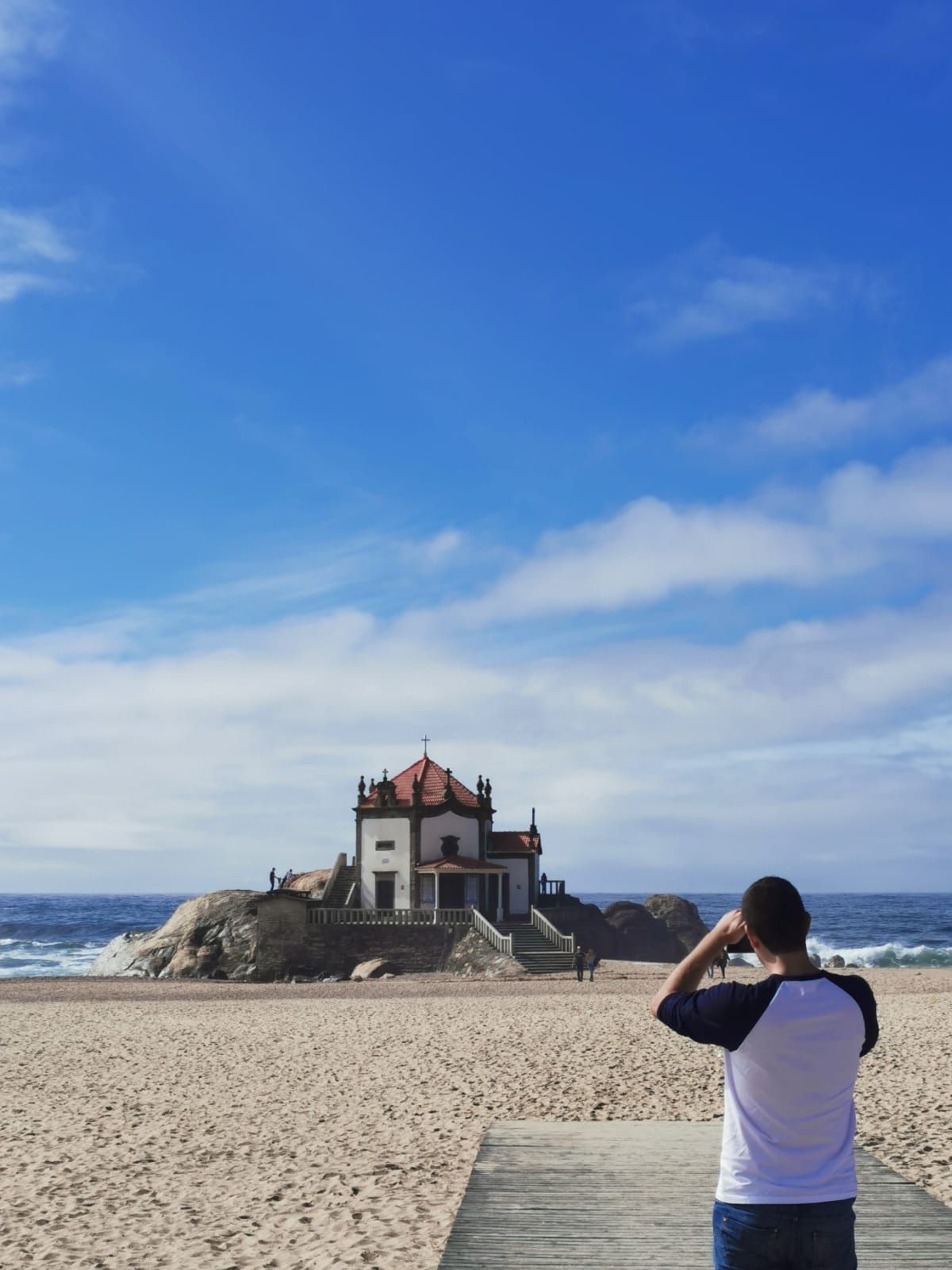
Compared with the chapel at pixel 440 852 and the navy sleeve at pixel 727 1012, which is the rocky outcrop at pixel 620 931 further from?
the navy sleeve at pixel 727 1012

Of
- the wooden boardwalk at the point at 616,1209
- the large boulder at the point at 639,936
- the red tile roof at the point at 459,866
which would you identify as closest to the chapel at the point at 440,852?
the red tile roof at the point at 459,866

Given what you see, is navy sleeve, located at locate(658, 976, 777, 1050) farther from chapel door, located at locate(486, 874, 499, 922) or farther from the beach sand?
chapel door, located at locate(486, 874, 499, 922)

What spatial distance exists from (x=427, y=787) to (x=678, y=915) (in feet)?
61.9

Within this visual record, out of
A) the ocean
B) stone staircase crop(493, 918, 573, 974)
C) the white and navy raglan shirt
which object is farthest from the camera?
the ocean

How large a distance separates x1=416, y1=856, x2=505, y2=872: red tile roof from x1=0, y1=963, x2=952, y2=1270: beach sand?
56.0ft

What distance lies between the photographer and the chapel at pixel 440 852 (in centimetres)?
4681

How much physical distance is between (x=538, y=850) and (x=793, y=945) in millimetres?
46158

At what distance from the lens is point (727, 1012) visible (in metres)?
3.72

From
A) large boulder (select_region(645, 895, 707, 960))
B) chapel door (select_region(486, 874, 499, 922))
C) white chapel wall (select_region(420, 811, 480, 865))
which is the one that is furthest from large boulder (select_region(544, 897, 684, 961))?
white chapel wall (select_region(420, 811, 480, 865))

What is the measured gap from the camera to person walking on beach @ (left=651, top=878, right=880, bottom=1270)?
12.2ft

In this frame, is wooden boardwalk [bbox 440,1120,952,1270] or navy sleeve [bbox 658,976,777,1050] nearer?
navy sleeve [bbox 658,976,777,1050]

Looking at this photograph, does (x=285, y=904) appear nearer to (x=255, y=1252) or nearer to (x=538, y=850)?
(x=538, y=850)

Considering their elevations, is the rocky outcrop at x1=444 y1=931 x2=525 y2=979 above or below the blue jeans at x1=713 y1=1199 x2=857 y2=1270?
below

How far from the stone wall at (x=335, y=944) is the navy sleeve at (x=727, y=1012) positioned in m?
38.8
